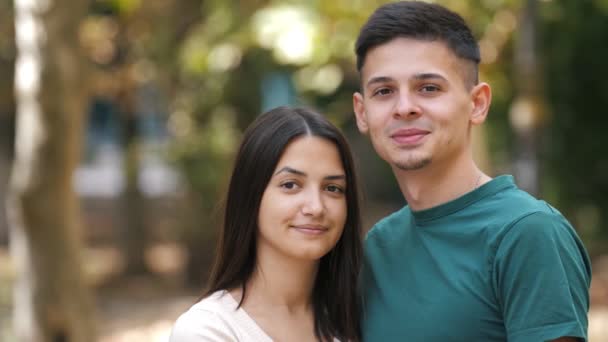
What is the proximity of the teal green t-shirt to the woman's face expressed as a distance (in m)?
0.20

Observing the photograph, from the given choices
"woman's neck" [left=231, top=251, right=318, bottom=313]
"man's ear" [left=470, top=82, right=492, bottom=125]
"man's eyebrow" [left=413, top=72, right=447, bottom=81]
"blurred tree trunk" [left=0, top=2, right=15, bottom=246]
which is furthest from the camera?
"blurred tree trunk" [left=0, top=2, right=15, bottom=246]

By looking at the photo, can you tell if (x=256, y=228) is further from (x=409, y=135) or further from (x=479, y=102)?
(x=479, y=102)

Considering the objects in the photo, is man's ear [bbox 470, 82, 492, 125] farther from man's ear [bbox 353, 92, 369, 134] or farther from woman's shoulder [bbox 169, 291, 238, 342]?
woman's shoulder [bbox 169, 291, 238, 342]

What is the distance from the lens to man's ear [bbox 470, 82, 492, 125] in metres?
2.35

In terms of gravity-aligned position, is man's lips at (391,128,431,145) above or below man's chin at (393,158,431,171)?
above

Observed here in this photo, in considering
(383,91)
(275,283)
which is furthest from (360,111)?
(275,283)

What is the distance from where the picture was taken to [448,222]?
225 cm

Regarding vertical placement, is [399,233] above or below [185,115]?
below

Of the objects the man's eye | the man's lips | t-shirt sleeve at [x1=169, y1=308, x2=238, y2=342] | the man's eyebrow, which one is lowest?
t-shirt sleeve at [x1=169, y1=308, x2=238, y2=342]

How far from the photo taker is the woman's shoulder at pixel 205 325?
2383 millimetres

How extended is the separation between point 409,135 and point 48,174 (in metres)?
3.66

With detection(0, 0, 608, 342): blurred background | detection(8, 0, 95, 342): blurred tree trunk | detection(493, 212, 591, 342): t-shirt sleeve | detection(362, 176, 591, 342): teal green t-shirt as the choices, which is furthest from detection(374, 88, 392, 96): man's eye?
detection(8, 0, 95, 342): blurred tree trunk

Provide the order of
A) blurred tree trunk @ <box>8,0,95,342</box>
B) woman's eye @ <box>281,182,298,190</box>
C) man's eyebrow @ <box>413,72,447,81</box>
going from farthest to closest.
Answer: blurred tree trunk @ <box>8,0,95,342</box> → woman's eye @ <box>281,182,298,190</box> → man's eyebrow @ <box>413,72,447,81</box>

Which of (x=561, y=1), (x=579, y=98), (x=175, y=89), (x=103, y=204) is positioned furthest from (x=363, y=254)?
(x=103, y=204)
